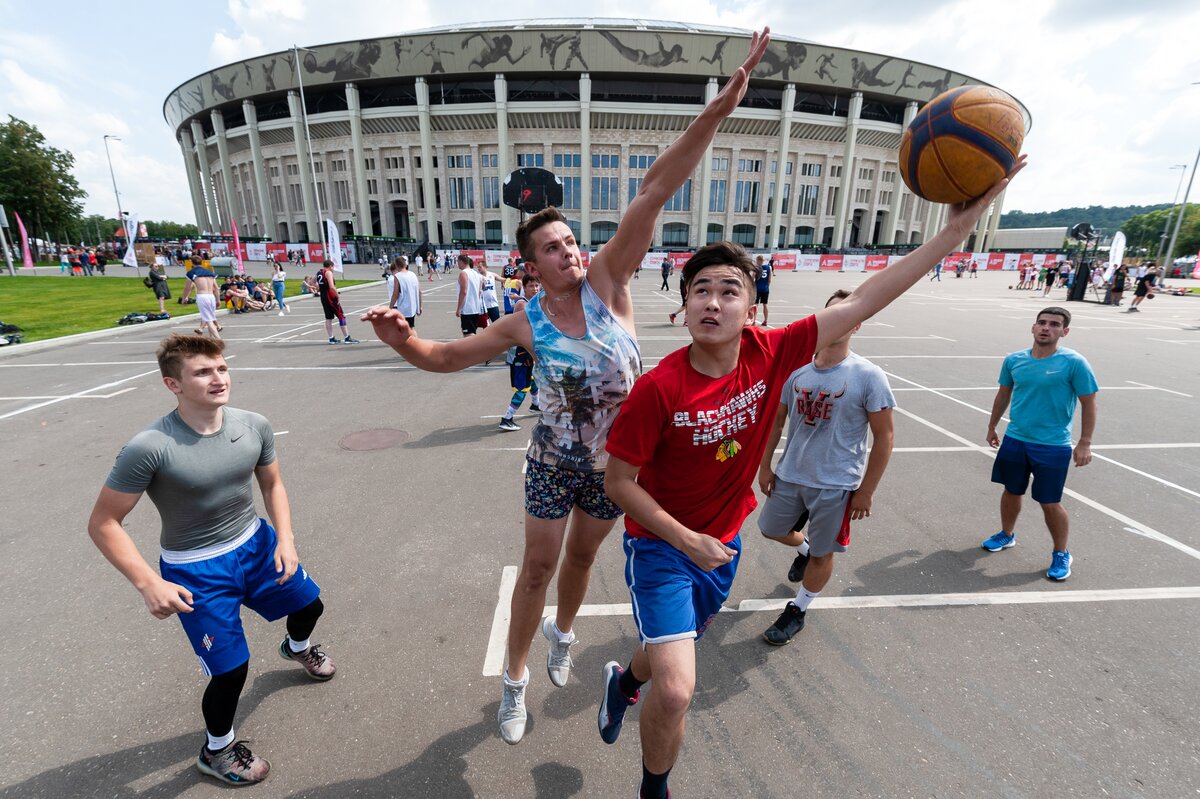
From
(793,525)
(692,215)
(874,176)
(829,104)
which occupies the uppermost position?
(829,104)

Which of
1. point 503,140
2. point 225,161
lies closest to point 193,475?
point 503,140

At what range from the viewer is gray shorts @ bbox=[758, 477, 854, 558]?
321 centimetres

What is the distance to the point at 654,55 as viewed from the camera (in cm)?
5547

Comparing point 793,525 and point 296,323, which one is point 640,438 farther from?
point 296,323

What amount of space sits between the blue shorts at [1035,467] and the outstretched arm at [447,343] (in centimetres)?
405

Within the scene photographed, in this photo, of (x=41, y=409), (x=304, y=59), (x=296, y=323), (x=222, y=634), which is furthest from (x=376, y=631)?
(x=304, y=59)

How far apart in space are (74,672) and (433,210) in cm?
6562

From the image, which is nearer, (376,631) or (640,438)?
(640,438)

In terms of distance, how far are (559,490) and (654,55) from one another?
6500cm

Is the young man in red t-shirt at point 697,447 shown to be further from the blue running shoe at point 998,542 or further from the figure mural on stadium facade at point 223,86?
the figure mural on stadium facade at point 223,86

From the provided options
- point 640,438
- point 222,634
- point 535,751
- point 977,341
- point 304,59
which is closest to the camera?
A: point 640,438

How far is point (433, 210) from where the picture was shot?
6166 cm

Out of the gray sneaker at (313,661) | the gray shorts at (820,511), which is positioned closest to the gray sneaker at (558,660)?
the gray sneaker at (313,661)

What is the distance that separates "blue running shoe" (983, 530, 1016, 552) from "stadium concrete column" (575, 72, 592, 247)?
5638 cm
